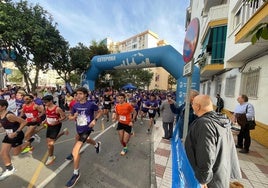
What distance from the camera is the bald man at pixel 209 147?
188 cm

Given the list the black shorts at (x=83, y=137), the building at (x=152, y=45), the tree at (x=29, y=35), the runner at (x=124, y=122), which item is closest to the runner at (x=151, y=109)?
the runner at (x=124, y=122)

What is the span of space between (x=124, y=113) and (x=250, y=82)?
255 inches

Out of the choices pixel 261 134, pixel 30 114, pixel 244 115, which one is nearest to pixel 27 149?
pixel 30 114

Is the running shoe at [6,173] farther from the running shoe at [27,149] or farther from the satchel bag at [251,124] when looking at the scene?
the satchel bag at [251,124]

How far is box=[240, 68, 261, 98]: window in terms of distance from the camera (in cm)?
730

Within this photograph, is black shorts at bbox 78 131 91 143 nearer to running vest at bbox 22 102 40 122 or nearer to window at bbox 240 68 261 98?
running vest at bbox 22 102 40 122

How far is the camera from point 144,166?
438 centimetres

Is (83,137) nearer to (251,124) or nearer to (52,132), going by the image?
(52,132)

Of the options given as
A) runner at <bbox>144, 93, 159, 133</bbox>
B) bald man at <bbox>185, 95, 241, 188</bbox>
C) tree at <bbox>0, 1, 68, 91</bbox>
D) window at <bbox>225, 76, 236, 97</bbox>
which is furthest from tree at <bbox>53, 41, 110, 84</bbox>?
bald man at <bbox>185, 95, 241, 188</bbox>

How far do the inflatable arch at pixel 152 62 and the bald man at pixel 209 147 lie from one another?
26.4ft

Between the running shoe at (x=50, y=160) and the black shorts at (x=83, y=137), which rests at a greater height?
the black shorts at (x=83, y=137)

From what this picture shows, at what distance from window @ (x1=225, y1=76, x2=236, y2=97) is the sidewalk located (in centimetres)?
478

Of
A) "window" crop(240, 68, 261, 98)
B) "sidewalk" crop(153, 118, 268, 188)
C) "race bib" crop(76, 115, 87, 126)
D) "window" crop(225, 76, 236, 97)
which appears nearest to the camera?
"sidewalk" crop(153, 118, 268, 188)

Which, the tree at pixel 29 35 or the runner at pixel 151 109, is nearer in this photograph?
the runner at pixel 151 109
